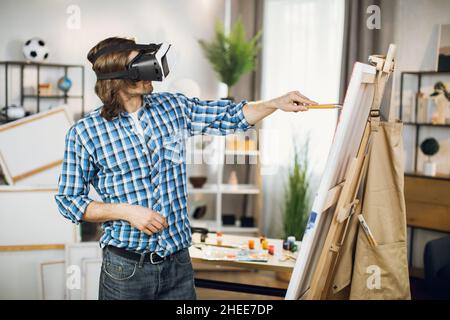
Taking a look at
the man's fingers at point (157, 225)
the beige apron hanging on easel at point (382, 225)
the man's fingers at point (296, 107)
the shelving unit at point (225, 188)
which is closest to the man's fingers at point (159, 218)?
the man's fingers at point (157, 225)

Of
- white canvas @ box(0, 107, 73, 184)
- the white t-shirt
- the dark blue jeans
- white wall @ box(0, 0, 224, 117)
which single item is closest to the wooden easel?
the dark blue jeans

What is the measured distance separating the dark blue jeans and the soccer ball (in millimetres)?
2974

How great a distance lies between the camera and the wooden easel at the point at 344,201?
70.1 inches

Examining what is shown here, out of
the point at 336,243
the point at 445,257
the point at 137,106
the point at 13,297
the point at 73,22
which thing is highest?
the point at 73,22

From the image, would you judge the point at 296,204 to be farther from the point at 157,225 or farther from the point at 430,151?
the point at 157,225

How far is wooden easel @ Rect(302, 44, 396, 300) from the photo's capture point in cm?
178

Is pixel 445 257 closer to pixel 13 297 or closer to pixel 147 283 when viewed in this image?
pixel 147 283

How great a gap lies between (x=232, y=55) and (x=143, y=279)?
307 cm

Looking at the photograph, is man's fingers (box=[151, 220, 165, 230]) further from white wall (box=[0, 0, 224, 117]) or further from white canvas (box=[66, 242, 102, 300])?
white wall (box=[0, 0, 224, 117])

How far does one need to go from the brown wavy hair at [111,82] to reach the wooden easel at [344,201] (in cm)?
78

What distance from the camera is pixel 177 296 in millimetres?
1992

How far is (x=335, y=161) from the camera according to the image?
1678 millimetres
